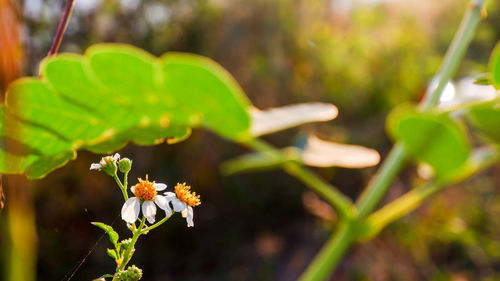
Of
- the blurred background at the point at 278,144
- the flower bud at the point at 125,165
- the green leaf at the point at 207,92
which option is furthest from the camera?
the blurred background at the point at 278,144

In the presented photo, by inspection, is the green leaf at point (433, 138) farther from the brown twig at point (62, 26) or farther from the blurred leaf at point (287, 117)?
the brown twig at point (62, 26)

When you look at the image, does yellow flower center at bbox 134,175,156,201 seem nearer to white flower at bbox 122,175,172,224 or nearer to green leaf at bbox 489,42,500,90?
white flower at bbox 122,175,172,224

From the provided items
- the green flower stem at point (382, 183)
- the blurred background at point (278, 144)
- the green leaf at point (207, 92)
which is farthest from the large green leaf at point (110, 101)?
the blurred background at point (278, 144)

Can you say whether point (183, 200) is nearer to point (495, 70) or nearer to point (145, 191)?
point (145, 191)

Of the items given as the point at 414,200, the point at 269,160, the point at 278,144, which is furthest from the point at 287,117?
the point at 278,144

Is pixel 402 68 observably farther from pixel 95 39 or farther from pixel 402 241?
pixel 95 39

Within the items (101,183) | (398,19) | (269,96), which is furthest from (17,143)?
(398,19)
